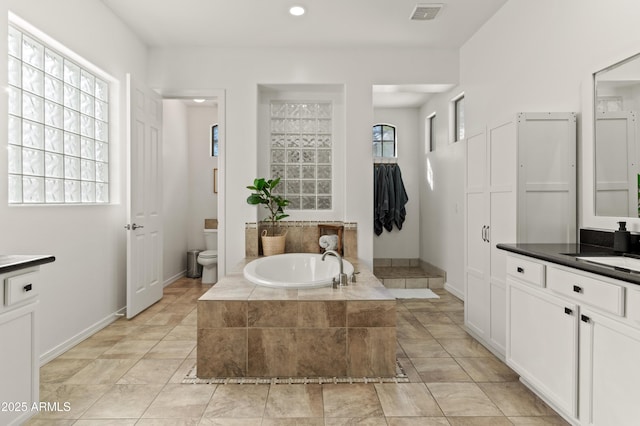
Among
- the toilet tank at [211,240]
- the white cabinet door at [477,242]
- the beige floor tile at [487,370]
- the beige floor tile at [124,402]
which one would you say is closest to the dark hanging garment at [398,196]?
the white cabinet door at [477,242]

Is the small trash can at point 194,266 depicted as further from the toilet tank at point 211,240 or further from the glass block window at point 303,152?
the glass block window at point 303,152

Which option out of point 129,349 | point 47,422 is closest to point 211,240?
point 129,349

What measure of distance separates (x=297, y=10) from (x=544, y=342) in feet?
10.2

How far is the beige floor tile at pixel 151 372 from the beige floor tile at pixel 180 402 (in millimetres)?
147

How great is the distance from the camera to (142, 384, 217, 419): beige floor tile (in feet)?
6.59

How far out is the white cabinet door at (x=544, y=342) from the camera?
1.77 m

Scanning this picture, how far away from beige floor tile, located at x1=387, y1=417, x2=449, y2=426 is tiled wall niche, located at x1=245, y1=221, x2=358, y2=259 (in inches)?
87.1

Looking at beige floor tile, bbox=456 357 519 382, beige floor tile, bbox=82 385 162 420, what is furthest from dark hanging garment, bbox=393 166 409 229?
beige floor tile, bbox=82 385 162 420

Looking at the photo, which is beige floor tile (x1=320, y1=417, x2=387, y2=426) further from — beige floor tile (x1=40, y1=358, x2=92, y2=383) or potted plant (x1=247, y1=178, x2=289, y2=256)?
potted plant (x1=247, y1=178, x2=289, y2=256)

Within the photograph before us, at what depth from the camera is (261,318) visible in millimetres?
2404

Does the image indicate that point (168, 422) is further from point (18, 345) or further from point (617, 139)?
point (617, 139)

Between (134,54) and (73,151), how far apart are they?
138cm

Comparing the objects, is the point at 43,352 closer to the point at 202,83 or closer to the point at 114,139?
the point at 114,139

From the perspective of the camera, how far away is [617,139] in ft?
6.95
